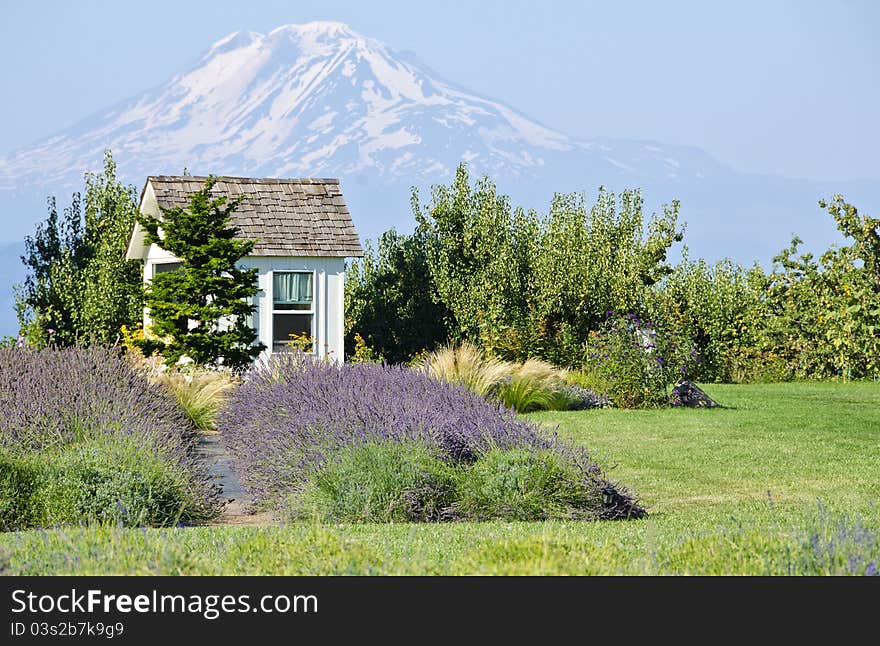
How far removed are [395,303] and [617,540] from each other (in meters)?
16.2

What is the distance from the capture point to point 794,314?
69.7 ft

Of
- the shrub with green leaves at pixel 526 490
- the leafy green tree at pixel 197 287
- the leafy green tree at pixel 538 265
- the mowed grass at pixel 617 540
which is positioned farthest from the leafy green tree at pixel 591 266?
the shrub with green leaves at pixel 526 490

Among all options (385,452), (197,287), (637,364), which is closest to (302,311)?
(197,287)

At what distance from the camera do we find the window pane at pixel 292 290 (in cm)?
2005

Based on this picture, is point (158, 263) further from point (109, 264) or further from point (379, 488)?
point (379, 488)

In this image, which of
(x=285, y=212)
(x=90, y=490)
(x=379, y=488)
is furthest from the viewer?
(x=285, y=212)

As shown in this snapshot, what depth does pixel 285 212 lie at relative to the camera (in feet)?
67.9

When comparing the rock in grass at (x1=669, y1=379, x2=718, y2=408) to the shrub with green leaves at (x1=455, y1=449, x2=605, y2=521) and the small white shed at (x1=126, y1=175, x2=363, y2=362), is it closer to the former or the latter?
the small white shed at (x1=126, y1=175, x2=363, y2=362)

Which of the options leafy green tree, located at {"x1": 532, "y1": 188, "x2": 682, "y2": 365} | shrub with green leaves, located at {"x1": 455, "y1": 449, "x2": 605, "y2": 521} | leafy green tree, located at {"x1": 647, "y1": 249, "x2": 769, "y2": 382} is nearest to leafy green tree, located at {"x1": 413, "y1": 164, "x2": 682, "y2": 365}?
leafy green tree, located at {"x1": 532, "y1": 188, "x2": 682, "y2": 365}

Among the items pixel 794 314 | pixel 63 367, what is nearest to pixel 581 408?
pixel 794 314

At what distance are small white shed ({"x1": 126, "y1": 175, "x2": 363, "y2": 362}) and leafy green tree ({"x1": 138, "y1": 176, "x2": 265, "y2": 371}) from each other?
8.19ft

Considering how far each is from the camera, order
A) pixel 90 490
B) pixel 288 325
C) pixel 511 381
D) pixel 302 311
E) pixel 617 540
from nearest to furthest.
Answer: pixel 617 540
pixel 90 490
pixel 511 381
pixel 302 311
pixel 288 325
